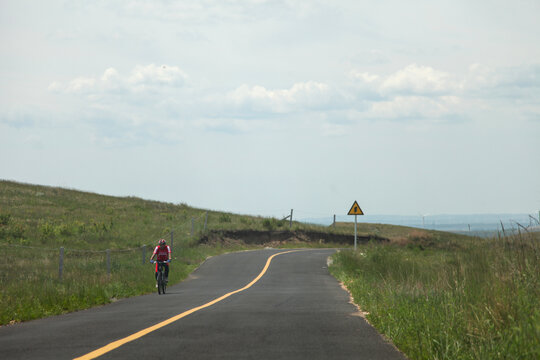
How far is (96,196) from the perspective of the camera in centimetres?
7531

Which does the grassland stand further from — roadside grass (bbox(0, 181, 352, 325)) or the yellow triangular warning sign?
the yellow triangular warning sign

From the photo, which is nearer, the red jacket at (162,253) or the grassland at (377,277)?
the grassland at (377,277)

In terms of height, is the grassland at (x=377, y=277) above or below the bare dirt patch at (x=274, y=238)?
below

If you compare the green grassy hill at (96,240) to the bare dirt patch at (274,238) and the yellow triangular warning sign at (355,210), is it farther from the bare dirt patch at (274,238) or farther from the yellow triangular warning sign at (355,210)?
the yellow triangular warning sign at (355,210)

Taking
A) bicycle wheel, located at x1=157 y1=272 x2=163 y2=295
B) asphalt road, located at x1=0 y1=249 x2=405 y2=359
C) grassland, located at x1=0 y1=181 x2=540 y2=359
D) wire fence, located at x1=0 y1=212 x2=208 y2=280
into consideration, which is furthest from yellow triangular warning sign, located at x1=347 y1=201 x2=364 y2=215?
asphalt road, located at x1=0 y1=249 x2=405 y2=359

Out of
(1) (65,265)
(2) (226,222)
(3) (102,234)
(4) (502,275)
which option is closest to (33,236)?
(3) (102,234)

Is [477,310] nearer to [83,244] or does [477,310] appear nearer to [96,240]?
[83,244]

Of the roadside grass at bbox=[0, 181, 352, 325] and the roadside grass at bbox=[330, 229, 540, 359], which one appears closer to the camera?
the roadside grass at bbox=[330, 229, 540, 359]

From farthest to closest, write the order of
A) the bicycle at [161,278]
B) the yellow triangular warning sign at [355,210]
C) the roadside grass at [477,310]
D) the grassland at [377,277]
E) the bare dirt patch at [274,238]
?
1. the bare dirt patch at [274,238]
2. the yellow triangular warning sign at [355,210]
3. the bicycle at [161,278]
4. the grassland at [377,277]
5. the roadside grass at [477,310]

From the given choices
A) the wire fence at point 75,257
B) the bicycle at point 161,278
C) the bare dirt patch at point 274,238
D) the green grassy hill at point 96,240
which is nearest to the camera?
the green grassy hill at point 96,240

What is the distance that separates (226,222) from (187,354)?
166ft

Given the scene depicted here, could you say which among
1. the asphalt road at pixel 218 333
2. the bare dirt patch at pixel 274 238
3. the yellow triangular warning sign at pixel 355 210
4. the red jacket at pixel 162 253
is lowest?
the asphalt road at pixel 218 333

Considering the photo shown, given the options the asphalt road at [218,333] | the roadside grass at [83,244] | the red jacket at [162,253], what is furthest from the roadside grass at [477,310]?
the red jacket at [162,253]

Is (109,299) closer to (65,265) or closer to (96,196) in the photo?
(65,265)
